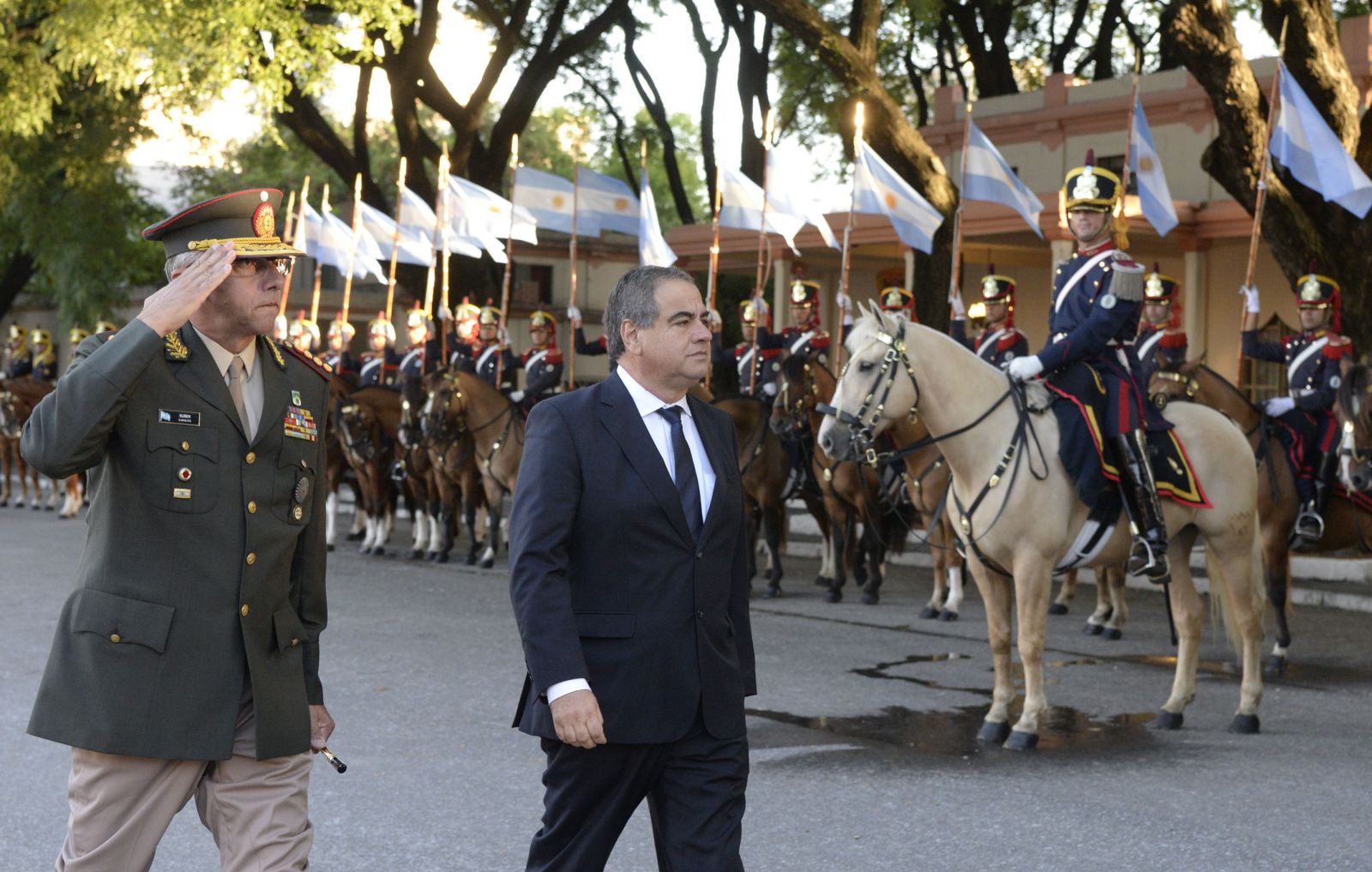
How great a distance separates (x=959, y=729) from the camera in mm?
8523

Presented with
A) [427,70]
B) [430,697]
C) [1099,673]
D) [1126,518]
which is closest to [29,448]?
[430,697]

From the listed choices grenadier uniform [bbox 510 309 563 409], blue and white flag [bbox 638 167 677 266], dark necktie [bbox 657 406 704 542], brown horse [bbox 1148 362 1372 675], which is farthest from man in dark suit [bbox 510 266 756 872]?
blue and white flag [bbox 638 167 677 266]

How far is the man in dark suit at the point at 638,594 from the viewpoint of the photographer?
381 cm

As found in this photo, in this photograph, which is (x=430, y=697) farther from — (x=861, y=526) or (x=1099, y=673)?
(x=861, y=526)

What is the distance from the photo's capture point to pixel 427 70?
24.7 metres

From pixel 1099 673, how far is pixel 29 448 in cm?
825

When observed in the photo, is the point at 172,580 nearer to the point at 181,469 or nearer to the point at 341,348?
the point at 181,469

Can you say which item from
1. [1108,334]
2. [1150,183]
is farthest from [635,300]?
[1150,183]

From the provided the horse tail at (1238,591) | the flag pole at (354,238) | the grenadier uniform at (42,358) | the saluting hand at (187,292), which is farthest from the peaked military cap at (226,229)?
the grenadier uniform at (42,358)

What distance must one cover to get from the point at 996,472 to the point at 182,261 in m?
5.55

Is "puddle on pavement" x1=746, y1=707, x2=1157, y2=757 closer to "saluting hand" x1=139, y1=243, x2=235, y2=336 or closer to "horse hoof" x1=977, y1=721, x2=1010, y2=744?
"horse hoof" x1=977, y1=721, x2=1010, y2=744

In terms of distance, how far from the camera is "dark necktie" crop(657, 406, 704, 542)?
12.9ft

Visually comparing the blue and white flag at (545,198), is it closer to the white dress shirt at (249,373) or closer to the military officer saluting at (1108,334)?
the military officer saluting at (1108,334)

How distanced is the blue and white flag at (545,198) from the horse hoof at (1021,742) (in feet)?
43.3
